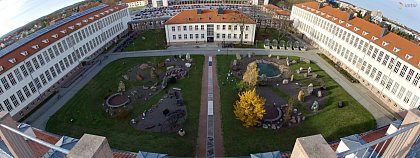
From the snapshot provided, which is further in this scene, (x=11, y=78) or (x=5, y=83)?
(x=11, y=78)

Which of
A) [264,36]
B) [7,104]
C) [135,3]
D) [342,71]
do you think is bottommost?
[342,71]

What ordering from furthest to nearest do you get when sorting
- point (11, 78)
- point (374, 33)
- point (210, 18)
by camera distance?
point (210, 18) → point (374, 33) → point (11, 78)

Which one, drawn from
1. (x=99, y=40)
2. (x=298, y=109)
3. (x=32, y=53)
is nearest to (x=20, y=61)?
(x=32, y=53)

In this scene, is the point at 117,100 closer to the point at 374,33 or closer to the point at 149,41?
the point at 149,41

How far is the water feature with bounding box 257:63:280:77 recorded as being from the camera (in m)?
52.6

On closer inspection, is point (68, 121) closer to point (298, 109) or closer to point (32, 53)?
point (32, 53)

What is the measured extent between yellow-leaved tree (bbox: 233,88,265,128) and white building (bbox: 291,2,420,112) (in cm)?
2578

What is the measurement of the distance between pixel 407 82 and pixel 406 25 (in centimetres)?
5855

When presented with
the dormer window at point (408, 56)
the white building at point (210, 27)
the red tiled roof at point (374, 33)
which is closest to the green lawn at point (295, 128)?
the dormer window at point (408, 56)

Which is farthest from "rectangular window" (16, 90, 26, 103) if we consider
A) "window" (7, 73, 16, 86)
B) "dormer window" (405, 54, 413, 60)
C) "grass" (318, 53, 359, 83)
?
"dormer window" (405, 54, 413, 60)

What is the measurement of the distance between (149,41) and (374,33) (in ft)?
180

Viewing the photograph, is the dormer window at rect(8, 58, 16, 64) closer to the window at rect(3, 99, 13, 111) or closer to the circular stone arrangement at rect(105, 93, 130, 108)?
the window at rect(3, 99, 13, 111)

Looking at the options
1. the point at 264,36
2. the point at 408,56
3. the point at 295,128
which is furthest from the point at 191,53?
the point at 408,56

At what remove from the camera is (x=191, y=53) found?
202 feet
